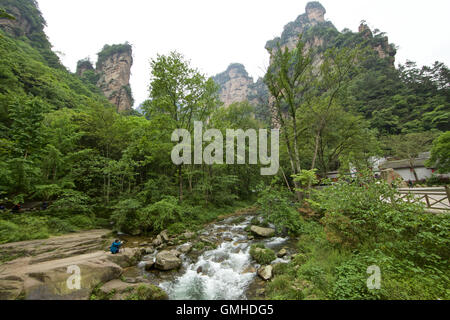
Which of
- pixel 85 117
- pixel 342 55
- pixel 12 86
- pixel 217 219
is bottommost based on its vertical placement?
pixel 217 219

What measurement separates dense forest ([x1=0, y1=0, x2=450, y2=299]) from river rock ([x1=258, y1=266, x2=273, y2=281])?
438mm

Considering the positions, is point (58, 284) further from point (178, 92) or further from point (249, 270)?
point (178, 92)

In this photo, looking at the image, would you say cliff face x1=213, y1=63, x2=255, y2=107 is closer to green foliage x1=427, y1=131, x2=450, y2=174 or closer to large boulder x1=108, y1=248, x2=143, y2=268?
green foliage x1=427, y1=131, x2=450, y2=174

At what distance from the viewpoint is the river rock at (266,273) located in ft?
19.0

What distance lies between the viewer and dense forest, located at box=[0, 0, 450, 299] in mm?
4684

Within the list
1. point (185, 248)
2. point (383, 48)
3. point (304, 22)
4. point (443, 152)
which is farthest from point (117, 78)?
point (304, 22)

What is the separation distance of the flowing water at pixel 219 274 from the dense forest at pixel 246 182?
1.30 m

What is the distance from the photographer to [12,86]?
19.0 m

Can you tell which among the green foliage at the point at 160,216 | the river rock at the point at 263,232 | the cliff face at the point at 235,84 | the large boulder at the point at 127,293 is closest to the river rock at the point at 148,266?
the large boulder at the point at 127,293

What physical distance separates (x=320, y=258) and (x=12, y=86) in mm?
34617

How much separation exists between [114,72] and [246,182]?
61.0m

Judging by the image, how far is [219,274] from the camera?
6.54 m
